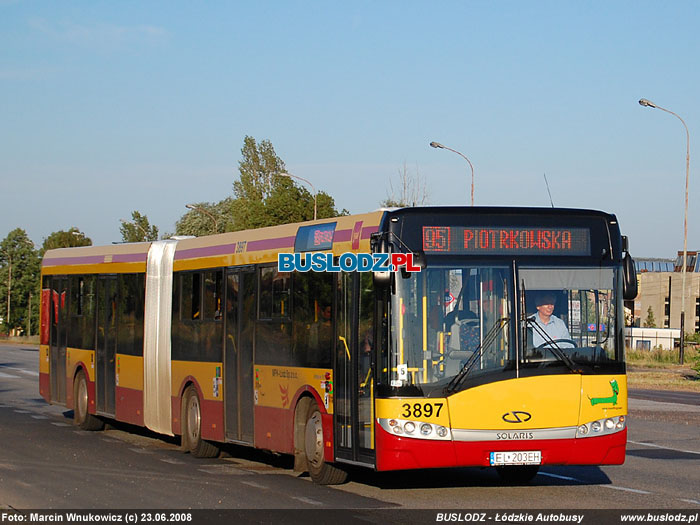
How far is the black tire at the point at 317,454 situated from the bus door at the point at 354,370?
55 cm

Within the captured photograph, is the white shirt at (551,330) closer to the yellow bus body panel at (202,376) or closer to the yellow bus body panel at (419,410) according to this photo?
the yellow bus body panel at (419,410)

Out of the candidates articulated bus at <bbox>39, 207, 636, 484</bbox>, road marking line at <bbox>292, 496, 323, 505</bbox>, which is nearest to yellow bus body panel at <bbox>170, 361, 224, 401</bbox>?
articulated bus at <bbox>39, 207, 636, 484</bbox>

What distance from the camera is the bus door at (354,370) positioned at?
12.3 metres

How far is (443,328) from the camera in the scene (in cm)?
1191

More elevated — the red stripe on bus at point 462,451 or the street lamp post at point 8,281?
the street lamp post at point 8,281

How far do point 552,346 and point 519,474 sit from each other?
234 cm

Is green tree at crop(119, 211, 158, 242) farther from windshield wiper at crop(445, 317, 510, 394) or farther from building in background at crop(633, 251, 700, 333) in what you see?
windshield wiper at crop(445, 317, 510, 394)

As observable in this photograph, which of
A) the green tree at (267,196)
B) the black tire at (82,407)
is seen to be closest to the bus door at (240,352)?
the black tire at (82,407)

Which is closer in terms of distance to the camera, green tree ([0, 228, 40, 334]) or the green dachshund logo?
the green dachshund logo

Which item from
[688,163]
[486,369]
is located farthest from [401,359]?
[688,163]

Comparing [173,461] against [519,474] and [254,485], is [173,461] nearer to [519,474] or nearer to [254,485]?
[254,485]

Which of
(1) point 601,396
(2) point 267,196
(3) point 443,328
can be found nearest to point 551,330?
(1) point 601,396

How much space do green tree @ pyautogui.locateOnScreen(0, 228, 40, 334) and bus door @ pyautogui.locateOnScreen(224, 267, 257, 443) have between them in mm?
111772

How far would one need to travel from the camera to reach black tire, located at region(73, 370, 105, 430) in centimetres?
2183
